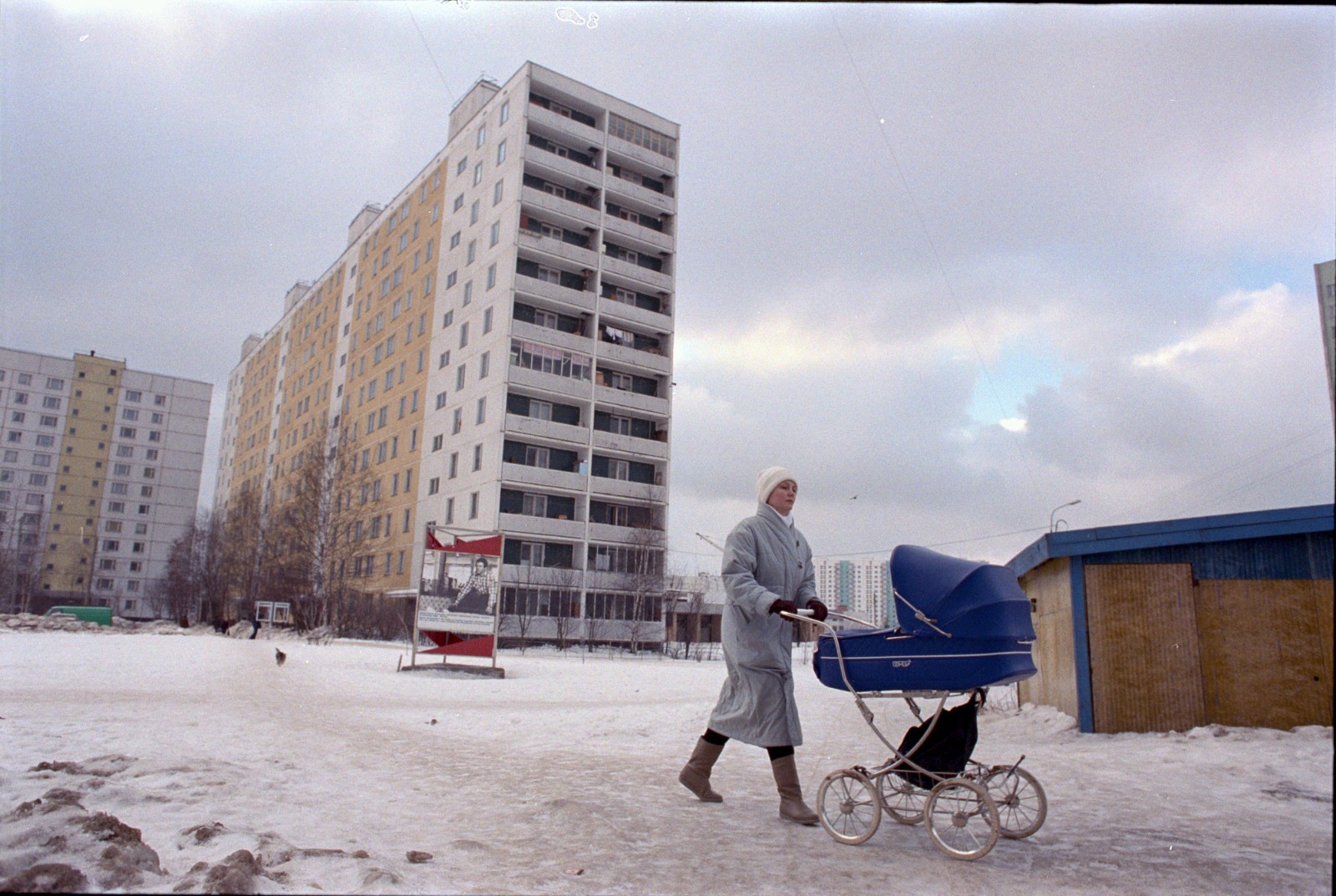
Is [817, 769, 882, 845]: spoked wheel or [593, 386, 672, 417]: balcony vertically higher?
[593, 386, 672, 417]: balcony

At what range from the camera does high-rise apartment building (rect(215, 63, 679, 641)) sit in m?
45.8

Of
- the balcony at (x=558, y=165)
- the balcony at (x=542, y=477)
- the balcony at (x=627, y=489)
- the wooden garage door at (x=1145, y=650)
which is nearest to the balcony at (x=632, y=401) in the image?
the balcony at (x=627, y=489)

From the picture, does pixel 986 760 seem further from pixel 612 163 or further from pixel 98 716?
pixel 612 163

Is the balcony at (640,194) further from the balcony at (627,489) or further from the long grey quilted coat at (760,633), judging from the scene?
→ the long grey quilted coat at (760,633)

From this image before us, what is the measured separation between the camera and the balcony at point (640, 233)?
167 feet

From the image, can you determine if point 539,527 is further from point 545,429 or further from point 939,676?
point 939,676

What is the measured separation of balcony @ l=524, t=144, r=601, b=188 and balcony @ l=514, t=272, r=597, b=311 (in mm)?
6380

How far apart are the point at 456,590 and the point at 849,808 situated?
13.4 m

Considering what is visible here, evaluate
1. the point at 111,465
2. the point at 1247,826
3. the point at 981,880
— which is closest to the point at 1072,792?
the point at 1247,826

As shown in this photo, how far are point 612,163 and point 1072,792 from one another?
2033 inches

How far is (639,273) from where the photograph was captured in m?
51.6

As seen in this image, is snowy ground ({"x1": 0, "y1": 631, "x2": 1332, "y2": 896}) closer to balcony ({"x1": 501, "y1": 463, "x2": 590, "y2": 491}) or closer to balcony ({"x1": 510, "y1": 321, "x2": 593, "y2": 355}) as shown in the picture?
balcony ({"x1": 501, "y1": 463, "x2": 590, "y2": 491})

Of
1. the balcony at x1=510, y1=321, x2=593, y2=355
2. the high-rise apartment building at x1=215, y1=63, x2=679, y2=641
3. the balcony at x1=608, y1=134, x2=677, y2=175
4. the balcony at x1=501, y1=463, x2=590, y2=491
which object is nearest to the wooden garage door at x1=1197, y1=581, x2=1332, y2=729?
the high-rise apartment building at x1=215, y1=63, x2=679, y2=641

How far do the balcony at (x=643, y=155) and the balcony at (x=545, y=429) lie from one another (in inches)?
701
